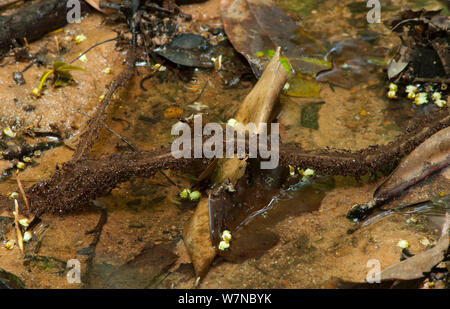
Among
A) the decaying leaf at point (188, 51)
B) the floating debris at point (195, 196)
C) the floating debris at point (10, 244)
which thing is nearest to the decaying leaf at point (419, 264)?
the floating debris at point (195, 196)

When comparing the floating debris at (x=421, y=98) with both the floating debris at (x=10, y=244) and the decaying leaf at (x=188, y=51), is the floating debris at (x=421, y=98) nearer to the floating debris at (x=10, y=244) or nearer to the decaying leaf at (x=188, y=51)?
the decaying leaf at (x=188, y=51)

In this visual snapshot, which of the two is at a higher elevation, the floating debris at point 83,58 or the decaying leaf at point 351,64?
the decaying leaf at point 351,64

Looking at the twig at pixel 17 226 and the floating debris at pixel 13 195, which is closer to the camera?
the twig at pixel 17 226

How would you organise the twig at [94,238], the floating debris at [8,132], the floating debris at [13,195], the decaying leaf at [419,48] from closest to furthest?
the twig at [94,238], the floating debris at [13,195], the floating debris at [8,132], the decaying leaf at [419,48]

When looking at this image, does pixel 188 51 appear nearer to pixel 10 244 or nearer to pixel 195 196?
pixel 195 196

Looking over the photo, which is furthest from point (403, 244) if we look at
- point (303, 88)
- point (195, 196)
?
point (303, 88)
